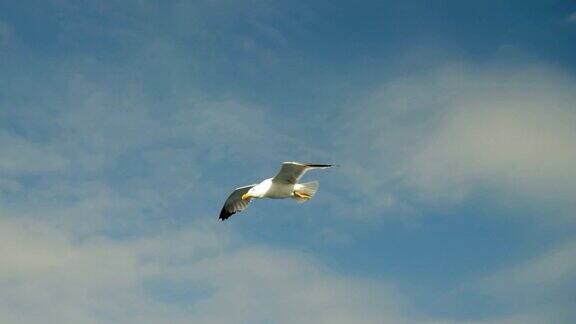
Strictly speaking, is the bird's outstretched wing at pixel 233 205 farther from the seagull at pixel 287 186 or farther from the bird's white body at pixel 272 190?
the bird's white body at pixel 272 190

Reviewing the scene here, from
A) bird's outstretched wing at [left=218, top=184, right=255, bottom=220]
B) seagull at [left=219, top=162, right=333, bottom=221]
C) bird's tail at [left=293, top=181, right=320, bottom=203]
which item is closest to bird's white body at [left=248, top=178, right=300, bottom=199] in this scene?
seagull at [left=219, top=162, right=333, bottom=221]

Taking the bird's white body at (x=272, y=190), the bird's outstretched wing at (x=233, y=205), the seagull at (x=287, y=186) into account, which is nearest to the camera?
the seagull at (x=287, y=186)

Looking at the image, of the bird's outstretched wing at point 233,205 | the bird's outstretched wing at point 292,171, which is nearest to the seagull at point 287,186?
the bird's outstretched wing at point 292,171

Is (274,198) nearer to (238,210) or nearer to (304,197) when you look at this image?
(304,197)

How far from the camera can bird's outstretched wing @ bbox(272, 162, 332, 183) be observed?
23.1 meters

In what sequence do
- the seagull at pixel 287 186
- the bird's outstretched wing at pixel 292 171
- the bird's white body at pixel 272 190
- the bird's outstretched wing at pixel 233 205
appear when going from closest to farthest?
the bird's outstretched wing at pixel 292 171
the seagull at pixel 287 186
the bird's white body at pixel 272 190
the bird's outstretched wing at pixel 233 205

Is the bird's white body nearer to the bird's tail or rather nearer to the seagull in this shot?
the seagull

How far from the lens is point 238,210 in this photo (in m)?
29.8

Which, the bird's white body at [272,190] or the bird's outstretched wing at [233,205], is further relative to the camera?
the bird's outstretched wing at [233,205]

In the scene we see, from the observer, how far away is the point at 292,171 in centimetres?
2406

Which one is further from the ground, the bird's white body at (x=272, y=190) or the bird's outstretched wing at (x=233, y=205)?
the bird's outstretched wing at (x=233, y=205)

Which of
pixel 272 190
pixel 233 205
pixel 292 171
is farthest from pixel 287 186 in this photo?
pixel 233 205

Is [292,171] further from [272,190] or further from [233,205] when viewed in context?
[233,205]

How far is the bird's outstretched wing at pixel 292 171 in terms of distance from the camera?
75.8 ft
